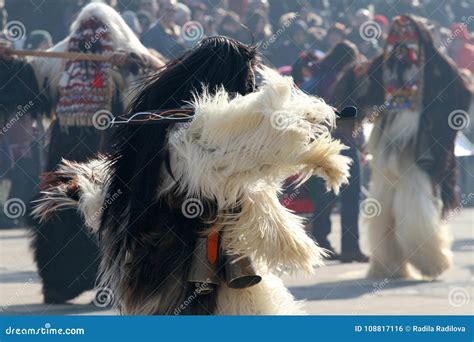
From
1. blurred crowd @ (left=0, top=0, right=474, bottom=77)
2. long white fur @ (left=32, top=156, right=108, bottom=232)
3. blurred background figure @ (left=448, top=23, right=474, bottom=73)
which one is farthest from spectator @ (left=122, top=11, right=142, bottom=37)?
long white fur @ (left=32, top=156, right=108, bottom=232)

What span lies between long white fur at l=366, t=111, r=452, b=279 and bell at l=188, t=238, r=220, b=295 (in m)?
5.18

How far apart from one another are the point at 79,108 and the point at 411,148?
2.84 m

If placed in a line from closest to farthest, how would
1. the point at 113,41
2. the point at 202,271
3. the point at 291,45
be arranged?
the point at 202,271 < the point at 113,41 < the point at 291,45

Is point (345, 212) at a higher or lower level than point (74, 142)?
lower

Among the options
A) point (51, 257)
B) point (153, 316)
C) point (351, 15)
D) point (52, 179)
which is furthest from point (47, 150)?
point (351, 15)

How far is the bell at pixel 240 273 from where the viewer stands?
5621mm

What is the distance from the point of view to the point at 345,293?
10.0 m

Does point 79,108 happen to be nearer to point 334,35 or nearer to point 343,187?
point 343,187

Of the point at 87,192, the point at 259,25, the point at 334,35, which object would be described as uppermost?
the point at 87,192

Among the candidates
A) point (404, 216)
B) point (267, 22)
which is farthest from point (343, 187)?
point (267, 22)

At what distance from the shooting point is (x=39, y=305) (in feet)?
30.6

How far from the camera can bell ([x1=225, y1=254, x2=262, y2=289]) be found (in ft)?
18.4

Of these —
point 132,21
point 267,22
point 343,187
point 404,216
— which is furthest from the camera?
point 267,22

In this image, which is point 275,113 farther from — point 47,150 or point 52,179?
point 47,150
